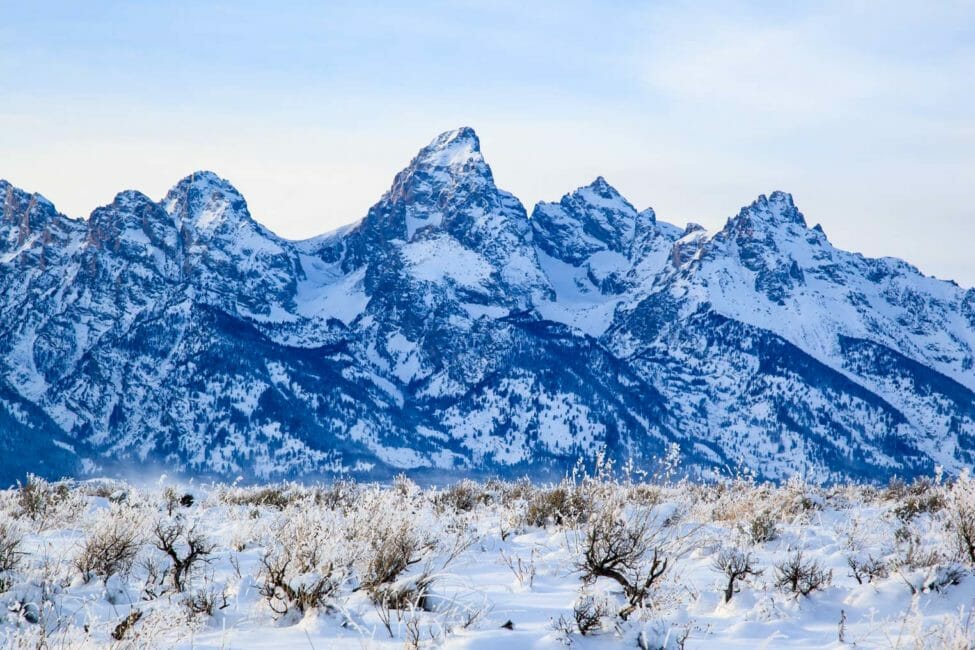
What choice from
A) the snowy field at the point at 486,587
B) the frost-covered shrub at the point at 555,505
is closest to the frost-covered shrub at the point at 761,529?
the snowy field at the point at 486,587

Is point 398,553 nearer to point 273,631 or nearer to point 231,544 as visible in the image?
point 273,631

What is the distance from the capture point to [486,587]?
9.12 meters

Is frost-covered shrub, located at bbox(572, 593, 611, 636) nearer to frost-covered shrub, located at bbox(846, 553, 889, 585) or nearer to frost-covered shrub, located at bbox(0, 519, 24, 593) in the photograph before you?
frost-covered shrub, located at bbox(846, 553, 889, 585)

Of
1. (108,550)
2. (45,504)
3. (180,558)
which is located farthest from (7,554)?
(45,504)

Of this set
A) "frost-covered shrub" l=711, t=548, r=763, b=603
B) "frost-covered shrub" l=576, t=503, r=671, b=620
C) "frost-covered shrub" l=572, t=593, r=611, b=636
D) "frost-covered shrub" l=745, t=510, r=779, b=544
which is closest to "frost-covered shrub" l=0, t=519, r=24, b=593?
"frost-covered shrub" l=572, t=593, r=611, b=636

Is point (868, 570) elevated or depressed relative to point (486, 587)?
elevated

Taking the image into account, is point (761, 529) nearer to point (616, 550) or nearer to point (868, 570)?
point (868, 570)

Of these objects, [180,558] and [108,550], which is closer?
[108,550]

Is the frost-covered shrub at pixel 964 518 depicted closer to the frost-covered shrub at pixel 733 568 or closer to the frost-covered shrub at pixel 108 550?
the frost-covered shrub at pixel 733 568

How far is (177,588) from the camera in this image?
848 centimetres

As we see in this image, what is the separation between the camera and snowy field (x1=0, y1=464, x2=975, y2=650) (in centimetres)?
678

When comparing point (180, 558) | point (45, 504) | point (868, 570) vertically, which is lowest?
point (45, 504)

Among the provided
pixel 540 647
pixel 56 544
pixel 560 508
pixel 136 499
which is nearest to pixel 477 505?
pixel 560 508

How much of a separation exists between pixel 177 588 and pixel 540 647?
3916mm
